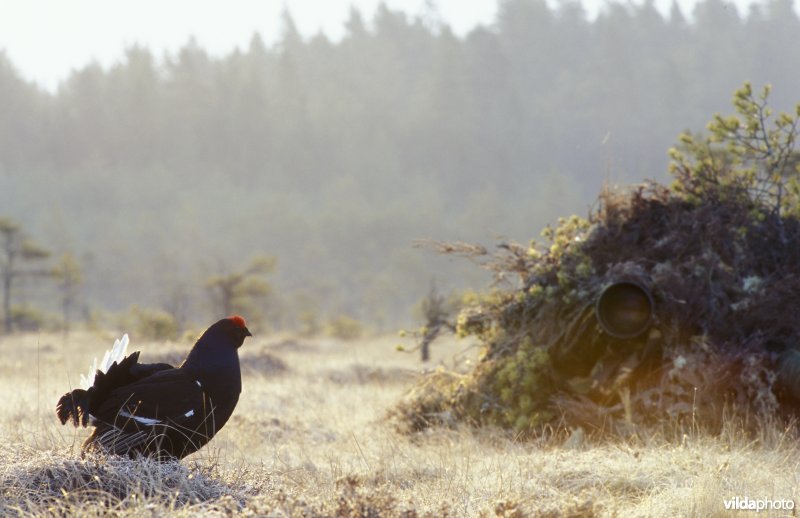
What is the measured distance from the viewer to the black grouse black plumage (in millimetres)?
5898

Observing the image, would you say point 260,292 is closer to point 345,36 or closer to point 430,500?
point 430,500

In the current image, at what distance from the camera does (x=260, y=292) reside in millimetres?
39344

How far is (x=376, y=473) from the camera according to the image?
7.13m

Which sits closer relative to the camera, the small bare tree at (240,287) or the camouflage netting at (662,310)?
the camouflage netting at (662,310)

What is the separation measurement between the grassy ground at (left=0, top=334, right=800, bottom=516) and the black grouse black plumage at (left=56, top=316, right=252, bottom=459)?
258 mm

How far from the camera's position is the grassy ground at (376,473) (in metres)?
4.91

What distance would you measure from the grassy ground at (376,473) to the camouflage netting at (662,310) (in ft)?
1.92

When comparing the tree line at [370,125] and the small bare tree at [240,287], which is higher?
the tree line at [370,125]

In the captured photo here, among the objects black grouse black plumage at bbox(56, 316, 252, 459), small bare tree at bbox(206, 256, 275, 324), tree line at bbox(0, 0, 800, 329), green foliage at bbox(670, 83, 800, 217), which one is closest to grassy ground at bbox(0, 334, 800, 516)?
black grouse black plumage at bbox(56, 316, 252, 459)

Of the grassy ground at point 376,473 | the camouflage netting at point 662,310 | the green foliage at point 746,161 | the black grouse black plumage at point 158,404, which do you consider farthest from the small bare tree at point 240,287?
the black grouse black plumage at point 158,404

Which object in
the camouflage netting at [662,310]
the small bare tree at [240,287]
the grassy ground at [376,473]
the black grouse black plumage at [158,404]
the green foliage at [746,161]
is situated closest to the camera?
the grassy ground at [376,473]

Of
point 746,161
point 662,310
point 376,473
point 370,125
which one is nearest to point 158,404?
point 376,473

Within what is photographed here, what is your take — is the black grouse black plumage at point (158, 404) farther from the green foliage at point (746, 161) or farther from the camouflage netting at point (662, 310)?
the green foliage at point (746, 161)

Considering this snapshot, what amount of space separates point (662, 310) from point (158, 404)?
18.4ft
